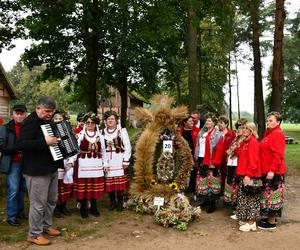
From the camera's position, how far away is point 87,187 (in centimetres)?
697

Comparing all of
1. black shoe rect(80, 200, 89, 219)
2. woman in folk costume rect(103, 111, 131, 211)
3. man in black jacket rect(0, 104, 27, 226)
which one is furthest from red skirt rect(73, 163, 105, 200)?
man in black jacket rect(0, 104, 27, 226)

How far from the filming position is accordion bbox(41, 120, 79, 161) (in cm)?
542

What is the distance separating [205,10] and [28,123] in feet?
25.7

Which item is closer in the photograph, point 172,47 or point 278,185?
point 278,185

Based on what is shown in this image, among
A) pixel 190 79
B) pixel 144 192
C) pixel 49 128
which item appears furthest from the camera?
pixel 190 79

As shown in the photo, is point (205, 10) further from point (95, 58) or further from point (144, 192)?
point (95, 58)

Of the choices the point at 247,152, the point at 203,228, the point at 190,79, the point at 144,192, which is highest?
the point at 190,79

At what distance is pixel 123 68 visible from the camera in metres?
21.1

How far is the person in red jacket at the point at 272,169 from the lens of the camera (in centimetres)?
631

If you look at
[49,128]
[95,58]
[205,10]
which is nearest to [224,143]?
[49,128]

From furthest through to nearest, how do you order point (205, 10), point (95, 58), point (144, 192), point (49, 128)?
point (95, 58), point (205, 10), point (144, 192), point (49, 128)

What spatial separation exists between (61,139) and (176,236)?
7.89 feet

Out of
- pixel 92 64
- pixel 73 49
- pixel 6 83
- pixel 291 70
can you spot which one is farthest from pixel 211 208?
pixel 291 70

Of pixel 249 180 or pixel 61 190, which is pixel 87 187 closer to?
pixel 61 190
